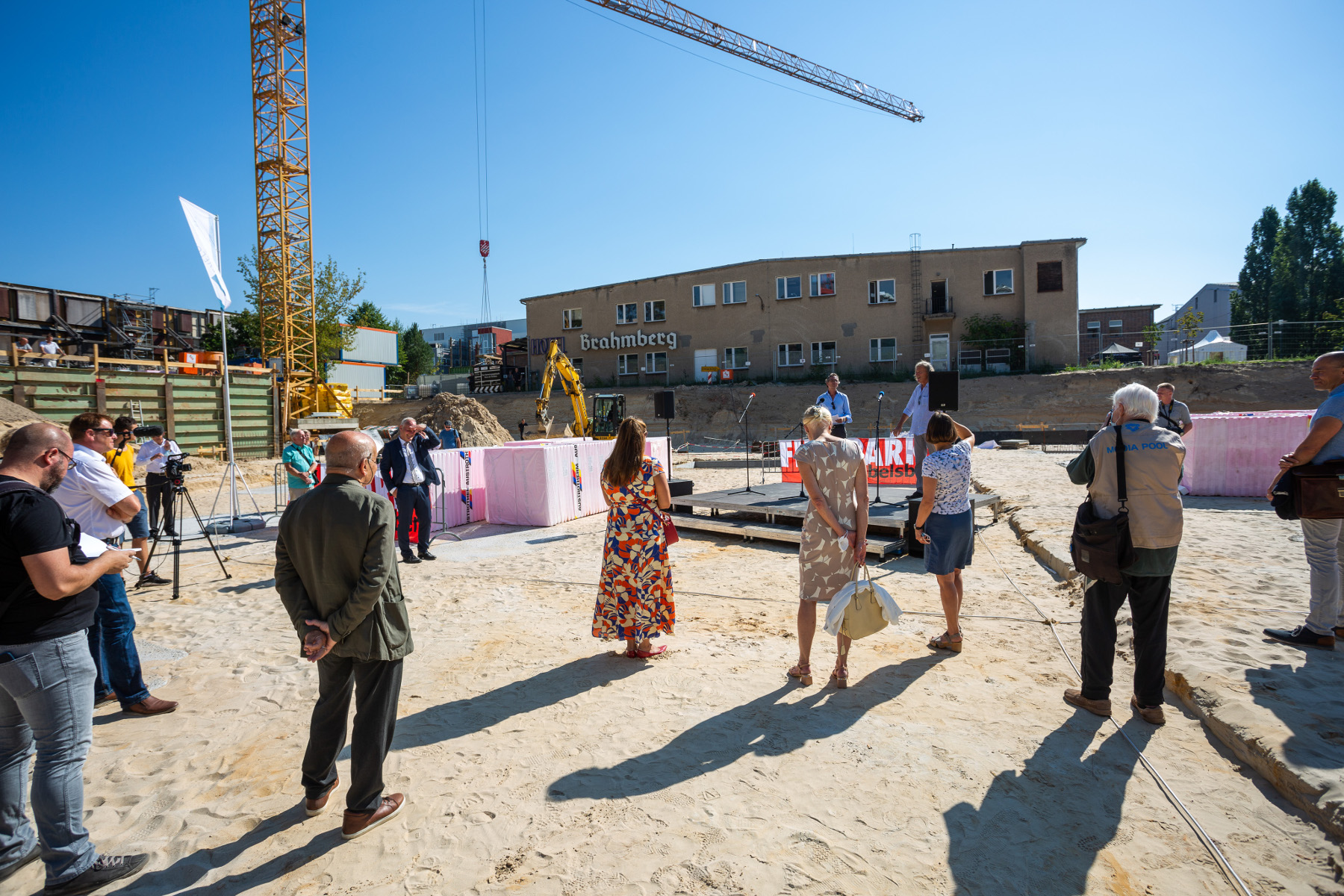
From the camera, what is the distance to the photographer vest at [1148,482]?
11.0 ft

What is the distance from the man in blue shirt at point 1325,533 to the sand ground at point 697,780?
0.77m

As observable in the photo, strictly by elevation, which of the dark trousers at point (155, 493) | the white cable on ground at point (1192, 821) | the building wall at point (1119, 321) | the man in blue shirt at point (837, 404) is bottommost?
the white cable on ground at point (1192, 821)

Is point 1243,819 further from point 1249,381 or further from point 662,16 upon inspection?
point 662,16

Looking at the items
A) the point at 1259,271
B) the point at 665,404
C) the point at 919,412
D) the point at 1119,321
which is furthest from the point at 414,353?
the point at 1259,271

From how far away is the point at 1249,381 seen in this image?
25141 millimetres

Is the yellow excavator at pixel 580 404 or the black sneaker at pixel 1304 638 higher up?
the yellow excavator at pixel 580 404

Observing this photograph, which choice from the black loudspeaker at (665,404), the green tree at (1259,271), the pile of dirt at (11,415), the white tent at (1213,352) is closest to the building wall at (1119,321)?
the white tent at (1213,352)

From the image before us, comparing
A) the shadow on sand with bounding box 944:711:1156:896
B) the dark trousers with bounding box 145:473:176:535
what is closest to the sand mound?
the dark trousers with bounding box 145:473:176:535

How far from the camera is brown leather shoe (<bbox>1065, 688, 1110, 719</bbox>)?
143 inches

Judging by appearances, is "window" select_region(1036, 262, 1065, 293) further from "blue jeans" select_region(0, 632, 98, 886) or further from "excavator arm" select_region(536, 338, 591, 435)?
"blue jeans" select_region(0, 632, 98, 886)

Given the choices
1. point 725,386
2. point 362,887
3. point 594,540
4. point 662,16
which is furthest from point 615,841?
point 662,16

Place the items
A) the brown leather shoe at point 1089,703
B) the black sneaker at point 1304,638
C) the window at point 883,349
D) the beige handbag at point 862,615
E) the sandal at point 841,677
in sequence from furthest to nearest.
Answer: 1. the window at point 883,349
2. the black sneaker at point 1304,638
3. the sandal at point 841,677
4. the beige handbag at point 862,615
5. the brown leather shoe at point 1089,703

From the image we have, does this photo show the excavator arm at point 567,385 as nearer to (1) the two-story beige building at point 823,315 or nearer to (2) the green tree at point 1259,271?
(1) the two-story beige building at point 823,315

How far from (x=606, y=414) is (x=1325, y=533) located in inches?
745
